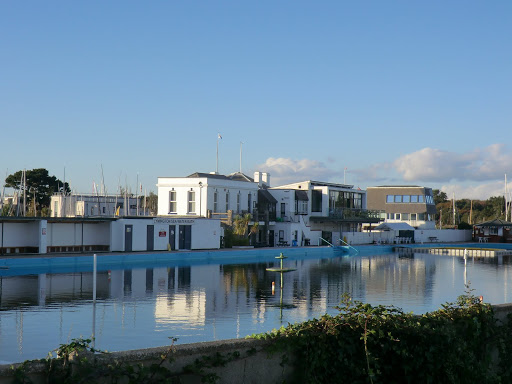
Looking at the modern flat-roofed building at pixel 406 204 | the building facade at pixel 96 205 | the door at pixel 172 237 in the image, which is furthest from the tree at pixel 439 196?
the door at pixel 172 237

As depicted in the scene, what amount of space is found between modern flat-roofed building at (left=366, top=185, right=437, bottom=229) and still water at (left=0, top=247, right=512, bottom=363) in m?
40.9

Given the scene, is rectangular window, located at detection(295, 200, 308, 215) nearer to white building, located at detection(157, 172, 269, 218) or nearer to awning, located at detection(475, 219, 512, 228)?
white building, located at detection(157, 172, 269, 218)

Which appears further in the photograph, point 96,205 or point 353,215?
point 353,215

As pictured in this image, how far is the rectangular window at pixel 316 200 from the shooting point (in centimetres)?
6246

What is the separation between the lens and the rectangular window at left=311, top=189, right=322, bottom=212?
6246 centimetres

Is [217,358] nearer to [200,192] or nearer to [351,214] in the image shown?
[200,192]

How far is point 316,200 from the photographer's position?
206 feet

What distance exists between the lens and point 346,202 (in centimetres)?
6619

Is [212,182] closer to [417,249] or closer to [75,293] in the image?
[417,249]

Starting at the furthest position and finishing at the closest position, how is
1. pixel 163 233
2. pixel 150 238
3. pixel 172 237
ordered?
pixel 172 237 → pixel 163 233 → pixel 150 238

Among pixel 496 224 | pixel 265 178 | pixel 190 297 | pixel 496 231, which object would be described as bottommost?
pixel 190 297

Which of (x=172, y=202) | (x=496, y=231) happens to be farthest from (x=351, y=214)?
(x=172, y=202)

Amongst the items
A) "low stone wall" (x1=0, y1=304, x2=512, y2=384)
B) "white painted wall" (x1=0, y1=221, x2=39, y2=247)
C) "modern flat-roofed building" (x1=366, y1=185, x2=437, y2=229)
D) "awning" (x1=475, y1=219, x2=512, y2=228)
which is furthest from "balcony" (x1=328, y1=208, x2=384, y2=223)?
"low stone wall" (x1=0, y1=304, x2=512, y2=384)

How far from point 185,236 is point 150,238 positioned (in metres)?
3.37
